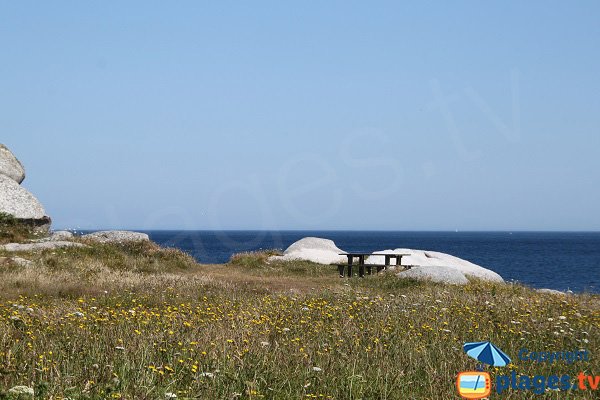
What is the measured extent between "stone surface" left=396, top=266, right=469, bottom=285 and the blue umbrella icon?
1814cm

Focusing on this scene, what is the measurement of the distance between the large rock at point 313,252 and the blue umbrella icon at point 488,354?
93.3 ft

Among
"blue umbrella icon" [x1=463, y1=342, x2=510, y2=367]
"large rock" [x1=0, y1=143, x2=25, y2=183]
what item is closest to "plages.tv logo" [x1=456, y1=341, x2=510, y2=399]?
"blue umbrella icon" [x1=463, y1=342, x2=510, y2=367]

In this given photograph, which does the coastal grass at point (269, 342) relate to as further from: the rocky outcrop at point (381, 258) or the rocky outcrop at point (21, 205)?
the rocky outcrop at point (21, 205)

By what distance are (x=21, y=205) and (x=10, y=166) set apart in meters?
5.75

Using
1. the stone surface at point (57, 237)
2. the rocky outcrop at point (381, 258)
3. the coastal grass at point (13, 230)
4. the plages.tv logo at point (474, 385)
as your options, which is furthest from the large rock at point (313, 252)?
the plages.tv logo at point (474, 385)

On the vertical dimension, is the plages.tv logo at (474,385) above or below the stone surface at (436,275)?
above

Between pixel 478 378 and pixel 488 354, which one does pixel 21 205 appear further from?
pixel 478 378

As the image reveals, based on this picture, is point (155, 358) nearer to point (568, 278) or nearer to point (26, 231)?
point (26, 231)

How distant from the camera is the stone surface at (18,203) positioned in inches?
1344

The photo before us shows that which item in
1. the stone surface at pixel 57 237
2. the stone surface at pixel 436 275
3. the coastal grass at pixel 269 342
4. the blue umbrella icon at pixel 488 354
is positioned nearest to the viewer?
the blue umbrella icon at pixel 488 354

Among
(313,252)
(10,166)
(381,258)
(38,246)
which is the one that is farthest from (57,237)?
(381,258)

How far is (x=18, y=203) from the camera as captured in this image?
3484 cm

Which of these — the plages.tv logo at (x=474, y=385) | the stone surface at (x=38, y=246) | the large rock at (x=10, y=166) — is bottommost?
the stone surface at (x=38, y=246)

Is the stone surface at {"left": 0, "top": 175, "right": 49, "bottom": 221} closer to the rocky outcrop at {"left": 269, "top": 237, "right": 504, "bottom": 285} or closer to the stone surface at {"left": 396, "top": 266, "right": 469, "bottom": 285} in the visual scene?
the rocky outcrop at {"left": 269, "top": 237, "right": 504, "bottom": 285}
